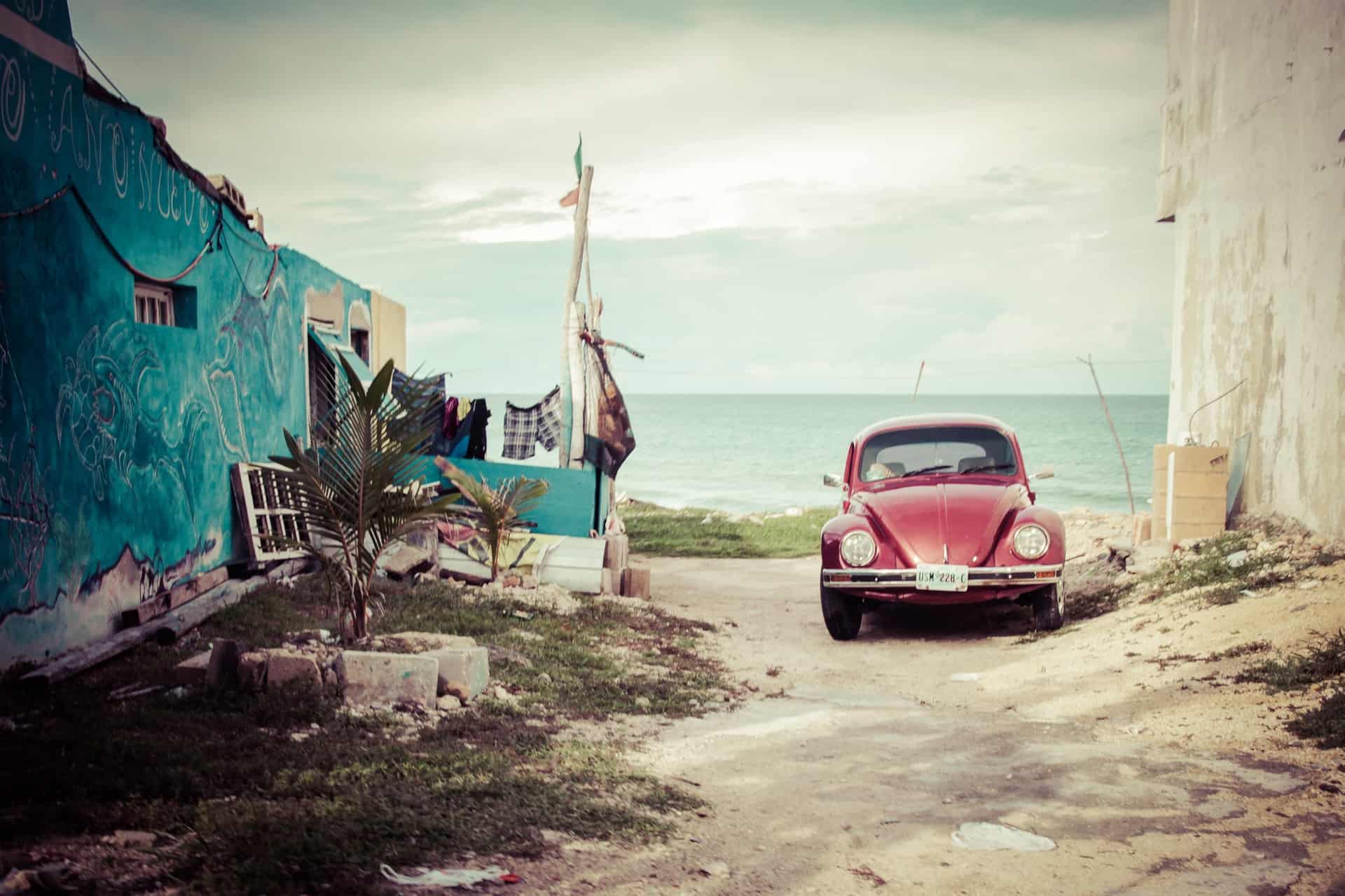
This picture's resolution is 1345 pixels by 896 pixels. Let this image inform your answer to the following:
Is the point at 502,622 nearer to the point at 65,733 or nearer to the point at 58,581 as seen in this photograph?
the point at 58,581

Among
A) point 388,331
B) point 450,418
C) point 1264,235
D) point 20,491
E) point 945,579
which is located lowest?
point 945,579

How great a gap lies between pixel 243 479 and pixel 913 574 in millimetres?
5803

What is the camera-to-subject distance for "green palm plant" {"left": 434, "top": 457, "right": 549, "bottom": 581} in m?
9.27

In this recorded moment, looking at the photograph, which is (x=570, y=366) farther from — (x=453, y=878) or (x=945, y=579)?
(x=453, y=878)

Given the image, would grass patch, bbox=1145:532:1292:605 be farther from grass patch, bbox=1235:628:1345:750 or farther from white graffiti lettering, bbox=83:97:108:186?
white graffiti lettering, bbox=83:97:108:186

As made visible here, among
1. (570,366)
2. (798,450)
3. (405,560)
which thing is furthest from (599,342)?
(798,450)

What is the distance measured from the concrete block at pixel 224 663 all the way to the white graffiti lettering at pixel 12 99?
2961 millimetres

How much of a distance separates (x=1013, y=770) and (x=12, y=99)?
20.4 feet

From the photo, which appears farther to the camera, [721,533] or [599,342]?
[721,533]

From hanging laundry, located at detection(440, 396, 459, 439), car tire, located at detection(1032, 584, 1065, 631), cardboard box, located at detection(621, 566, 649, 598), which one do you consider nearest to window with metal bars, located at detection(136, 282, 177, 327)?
cardboard box, located at detection(621, 566, 649, 598)

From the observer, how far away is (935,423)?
941 cm

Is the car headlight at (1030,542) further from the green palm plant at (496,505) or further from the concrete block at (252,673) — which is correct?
the concrete block at (252,673)

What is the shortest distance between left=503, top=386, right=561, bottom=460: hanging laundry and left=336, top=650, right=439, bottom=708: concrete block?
9.03m

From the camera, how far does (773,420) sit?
93312 millimetres
